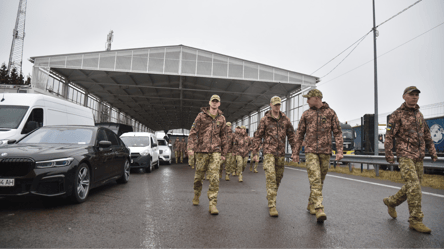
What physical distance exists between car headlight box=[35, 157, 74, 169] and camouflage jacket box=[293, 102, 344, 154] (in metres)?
3.75

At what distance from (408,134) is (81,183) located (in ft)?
17.5

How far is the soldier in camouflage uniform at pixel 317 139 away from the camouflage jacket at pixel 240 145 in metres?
6.26

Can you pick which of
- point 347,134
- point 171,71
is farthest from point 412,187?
point 171,71

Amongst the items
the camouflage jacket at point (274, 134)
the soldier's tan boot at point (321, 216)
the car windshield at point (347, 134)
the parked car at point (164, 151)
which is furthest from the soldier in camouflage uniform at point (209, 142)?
the car windshield at point (347, 134)

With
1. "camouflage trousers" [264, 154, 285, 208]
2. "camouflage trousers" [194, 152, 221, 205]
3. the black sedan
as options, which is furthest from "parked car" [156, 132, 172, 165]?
"camouflage trousers" [264, 154, 285, 208]

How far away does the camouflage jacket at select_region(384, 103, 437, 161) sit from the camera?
4262mm

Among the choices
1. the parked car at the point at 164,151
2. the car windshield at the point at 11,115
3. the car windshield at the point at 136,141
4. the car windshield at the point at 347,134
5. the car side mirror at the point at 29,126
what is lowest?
the parked car at the point at 164,151

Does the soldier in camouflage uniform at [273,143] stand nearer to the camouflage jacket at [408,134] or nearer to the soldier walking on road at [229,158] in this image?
the camouflage jacket at [408,134]

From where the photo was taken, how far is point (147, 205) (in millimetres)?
5371

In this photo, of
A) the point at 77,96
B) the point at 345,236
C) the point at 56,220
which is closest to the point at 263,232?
the point at 345,236

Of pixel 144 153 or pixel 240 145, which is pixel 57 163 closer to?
pixel 144 153

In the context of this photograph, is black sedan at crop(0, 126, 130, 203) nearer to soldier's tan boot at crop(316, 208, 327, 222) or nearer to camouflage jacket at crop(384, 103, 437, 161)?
soldier's tan boot at crop(316, 208, 327, 222)

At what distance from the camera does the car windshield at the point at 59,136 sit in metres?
5.96

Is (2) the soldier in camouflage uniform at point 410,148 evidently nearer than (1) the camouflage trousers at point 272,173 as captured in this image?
Yes
